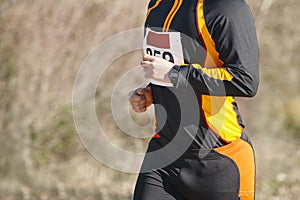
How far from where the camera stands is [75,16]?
21.5ft

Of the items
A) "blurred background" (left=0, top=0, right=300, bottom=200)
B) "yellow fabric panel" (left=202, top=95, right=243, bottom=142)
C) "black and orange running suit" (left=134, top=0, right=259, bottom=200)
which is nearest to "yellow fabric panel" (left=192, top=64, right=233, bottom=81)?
"black and orange running suit" (left=134, top=0, right=259, bottom=200)

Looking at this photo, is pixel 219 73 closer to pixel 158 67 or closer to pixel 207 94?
pixel 207 94

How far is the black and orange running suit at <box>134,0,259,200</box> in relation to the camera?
8.69ft

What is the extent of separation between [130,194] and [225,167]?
2.70 meters

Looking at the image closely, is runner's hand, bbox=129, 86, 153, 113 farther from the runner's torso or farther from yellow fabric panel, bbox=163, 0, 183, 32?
yellow fabric panel, bbox=163, 0, 183, 32

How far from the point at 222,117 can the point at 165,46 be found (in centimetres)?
37

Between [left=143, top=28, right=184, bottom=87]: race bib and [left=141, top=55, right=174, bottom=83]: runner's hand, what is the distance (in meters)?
0.05

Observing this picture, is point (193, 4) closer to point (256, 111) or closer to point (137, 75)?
point (137, 75)

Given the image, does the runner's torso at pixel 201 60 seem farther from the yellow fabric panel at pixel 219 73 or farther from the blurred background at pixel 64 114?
the blurred background at pixel 64 114

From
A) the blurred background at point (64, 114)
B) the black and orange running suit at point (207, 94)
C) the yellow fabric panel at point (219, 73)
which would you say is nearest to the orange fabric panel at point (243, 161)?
the black and orange running suit at point (207, 94)

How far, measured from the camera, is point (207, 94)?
109 inches

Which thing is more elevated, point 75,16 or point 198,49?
point 75,16

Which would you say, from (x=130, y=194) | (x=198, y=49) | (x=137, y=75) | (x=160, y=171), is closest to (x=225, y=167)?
(x=160, y=171)

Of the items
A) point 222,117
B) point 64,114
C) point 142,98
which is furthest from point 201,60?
point 64,114
